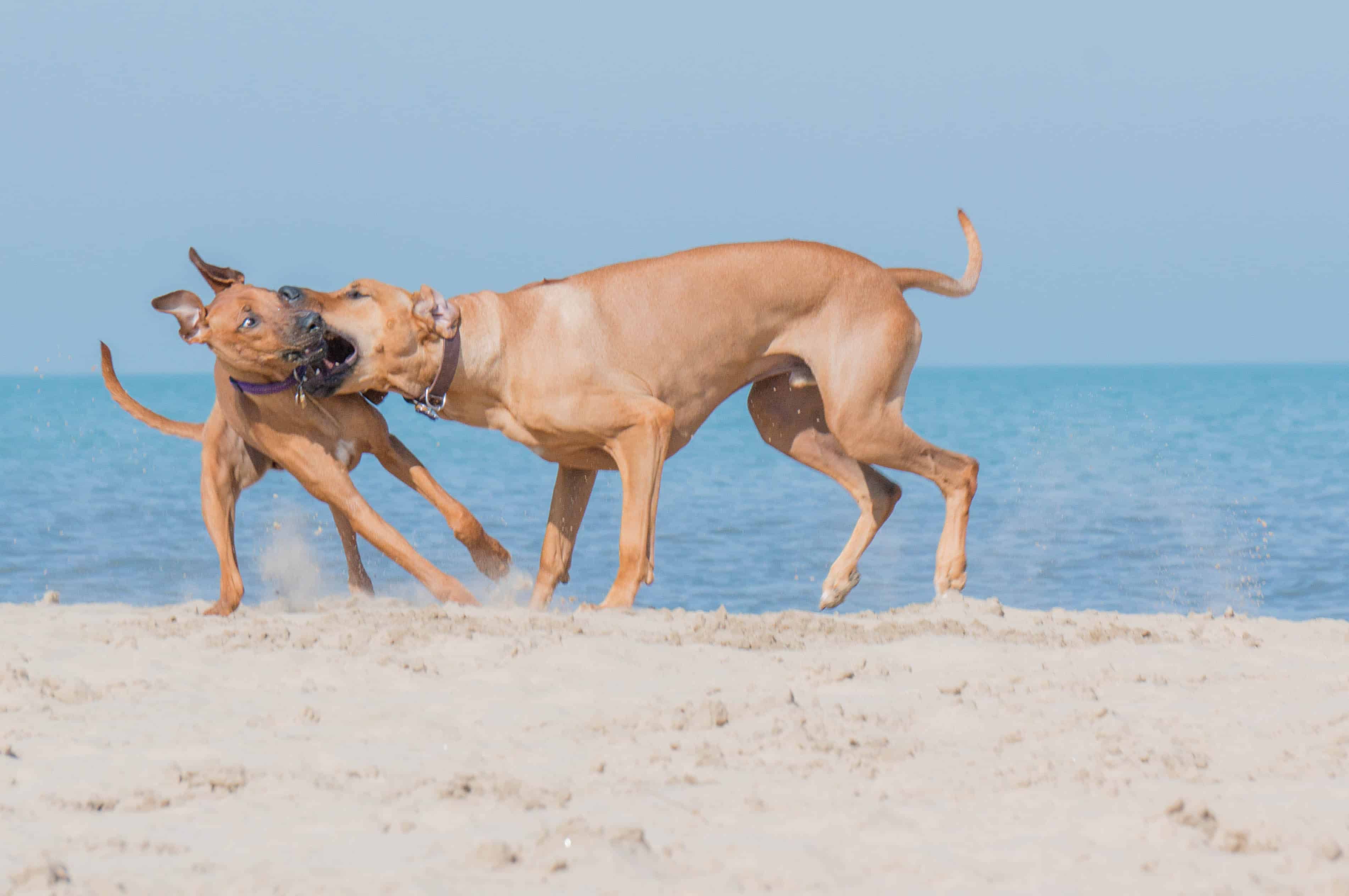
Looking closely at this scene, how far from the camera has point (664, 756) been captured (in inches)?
149

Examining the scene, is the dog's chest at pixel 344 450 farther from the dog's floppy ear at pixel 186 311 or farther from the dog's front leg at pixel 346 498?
the dog's floppy ear at pixel 186 311

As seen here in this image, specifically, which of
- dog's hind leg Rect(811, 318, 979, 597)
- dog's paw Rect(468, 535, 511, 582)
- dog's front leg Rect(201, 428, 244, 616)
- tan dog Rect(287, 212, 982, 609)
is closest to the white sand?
dog's front leg Rect(201, 428, 244, 616)

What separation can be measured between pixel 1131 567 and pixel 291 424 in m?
7.37

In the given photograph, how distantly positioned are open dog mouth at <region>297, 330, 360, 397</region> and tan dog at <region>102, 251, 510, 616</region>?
1cm

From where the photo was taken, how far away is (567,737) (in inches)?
158

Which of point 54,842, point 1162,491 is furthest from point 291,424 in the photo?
point 1162,491

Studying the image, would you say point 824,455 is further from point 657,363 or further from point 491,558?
point 491,558

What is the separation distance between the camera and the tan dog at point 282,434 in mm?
5508

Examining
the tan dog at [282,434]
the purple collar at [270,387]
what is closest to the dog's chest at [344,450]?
the tan dog at [282,434]

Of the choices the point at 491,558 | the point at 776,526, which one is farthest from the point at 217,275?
the point at 776,526

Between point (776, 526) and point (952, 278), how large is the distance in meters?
6.70

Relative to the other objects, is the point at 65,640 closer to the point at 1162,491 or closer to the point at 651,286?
the point at 651,286

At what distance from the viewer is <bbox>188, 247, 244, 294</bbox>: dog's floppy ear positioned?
5887 mm

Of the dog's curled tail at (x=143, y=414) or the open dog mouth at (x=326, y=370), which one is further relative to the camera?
the dog's curled tail at (x=143, y=414)
